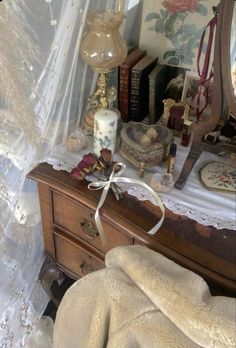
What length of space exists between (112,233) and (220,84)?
39 cm

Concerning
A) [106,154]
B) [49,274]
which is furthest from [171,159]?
[49,274]

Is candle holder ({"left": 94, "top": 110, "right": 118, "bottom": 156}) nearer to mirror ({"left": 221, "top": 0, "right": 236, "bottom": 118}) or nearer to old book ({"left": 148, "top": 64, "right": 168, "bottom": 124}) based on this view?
old book ({"left": 148, "top": 64, "right": 168, "bottom": 124})

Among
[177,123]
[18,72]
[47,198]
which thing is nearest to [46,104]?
[18,72]

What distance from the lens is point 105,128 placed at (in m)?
0.88

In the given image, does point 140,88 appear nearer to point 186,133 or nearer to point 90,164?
point 186,133

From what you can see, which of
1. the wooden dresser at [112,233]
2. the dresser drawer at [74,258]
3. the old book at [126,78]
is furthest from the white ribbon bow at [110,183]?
the old book at [126,78]

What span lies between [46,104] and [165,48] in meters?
0.37

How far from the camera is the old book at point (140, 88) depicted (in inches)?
38.4

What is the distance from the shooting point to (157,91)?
3.32ft

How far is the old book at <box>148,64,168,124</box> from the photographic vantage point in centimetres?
98

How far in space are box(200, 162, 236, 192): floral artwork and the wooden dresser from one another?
0.11 metres

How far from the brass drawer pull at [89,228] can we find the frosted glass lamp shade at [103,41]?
0.36 meters

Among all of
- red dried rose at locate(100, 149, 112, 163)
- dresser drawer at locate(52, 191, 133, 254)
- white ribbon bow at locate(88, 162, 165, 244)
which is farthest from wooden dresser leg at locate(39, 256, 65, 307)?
red dried rose at locate(100, 149, 112, 163)

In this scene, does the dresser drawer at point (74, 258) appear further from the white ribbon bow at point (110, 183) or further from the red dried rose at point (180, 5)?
the red dried rose at point (180, 5)
